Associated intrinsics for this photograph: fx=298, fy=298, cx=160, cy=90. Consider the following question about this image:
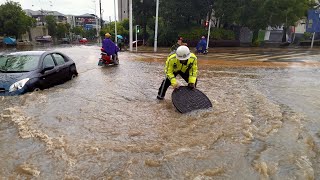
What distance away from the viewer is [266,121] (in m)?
5.36

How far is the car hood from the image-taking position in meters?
6.62

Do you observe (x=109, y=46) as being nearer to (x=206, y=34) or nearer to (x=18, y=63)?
(x=18, y=63)

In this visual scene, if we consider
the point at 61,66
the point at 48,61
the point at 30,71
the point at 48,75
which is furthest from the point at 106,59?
the point at 30,71

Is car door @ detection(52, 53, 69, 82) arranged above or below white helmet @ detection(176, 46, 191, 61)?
below

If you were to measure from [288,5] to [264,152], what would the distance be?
27435mm

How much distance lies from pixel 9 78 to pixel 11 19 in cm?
4073

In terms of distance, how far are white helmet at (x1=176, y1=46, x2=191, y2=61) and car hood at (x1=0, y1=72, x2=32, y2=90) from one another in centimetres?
371

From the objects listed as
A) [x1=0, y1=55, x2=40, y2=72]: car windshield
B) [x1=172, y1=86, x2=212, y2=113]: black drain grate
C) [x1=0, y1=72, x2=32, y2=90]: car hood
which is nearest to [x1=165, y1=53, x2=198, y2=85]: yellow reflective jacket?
[x1=172, y1=86, x2=212, y2=113]: black drain grate

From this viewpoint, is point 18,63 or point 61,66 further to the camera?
point 61,66

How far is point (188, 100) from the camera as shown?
6047mm

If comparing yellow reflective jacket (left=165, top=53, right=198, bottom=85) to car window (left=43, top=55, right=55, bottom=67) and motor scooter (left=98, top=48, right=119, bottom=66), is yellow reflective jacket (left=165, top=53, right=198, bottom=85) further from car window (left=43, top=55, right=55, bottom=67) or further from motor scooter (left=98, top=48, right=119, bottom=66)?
motor scooter (left=98, top=48, right=119, bottom=66)

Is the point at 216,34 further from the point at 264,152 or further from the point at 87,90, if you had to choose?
the point at 264,152

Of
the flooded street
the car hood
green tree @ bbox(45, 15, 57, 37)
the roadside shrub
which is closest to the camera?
the flooded street

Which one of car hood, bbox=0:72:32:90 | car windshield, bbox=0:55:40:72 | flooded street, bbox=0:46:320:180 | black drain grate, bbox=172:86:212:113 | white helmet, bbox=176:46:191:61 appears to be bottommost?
flooded street, bbox=0:46:320:180
